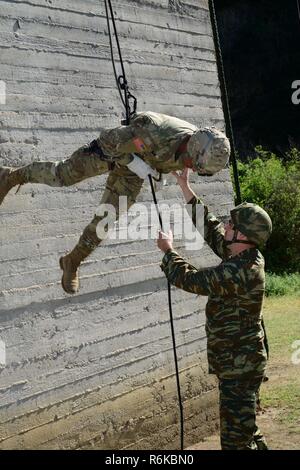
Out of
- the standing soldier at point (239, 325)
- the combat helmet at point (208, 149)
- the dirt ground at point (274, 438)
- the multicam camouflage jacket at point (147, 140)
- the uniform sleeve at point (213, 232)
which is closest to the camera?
the combat helmet at point (208, 149)

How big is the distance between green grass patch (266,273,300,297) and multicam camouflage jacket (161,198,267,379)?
13.7 metres

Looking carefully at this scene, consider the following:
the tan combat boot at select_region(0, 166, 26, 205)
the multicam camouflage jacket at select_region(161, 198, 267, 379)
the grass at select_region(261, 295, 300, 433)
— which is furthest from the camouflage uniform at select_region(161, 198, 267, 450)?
the grass at select_region(261, 295, 300, 433)

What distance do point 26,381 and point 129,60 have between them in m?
2.65

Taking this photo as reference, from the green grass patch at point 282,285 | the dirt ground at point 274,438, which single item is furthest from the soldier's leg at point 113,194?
the green grass patch at point 282,285

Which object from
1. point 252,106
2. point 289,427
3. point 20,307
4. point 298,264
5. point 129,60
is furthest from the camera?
point 252,106

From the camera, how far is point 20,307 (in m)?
5.10

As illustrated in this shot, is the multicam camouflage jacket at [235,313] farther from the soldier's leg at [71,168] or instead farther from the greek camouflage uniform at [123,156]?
the soldier's leg at [71,168]

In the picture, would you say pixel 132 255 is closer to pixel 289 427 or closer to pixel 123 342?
pixel 123 342

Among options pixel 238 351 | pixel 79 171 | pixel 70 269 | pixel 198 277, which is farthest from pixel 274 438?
pixel 79 171

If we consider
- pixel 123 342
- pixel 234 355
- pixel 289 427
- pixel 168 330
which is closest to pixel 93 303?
pixel 123 342

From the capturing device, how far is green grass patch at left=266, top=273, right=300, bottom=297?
1817cm

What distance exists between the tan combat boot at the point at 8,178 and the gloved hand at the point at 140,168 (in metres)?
0.69

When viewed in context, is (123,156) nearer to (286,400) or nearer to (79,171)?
(79,171)

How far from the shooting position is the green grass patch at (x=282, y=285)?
18172mm
